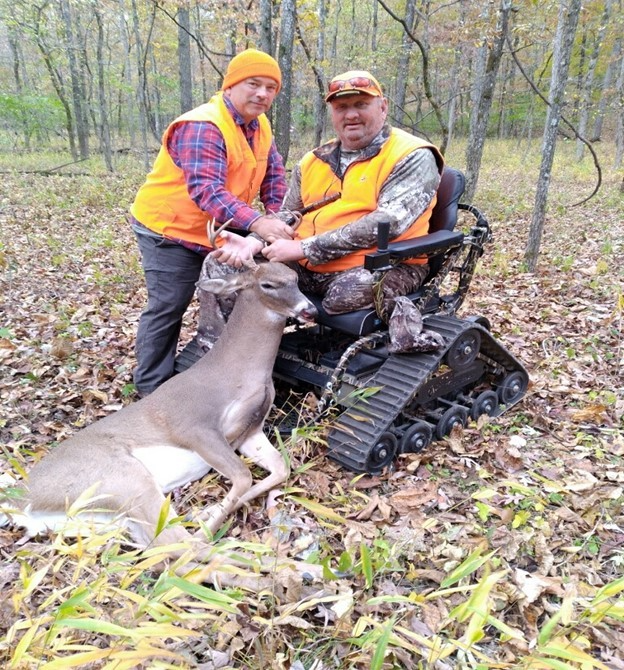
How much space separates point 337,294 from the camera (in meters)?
3.72

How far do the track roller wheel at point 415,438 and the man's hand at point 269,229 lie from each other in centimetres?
151

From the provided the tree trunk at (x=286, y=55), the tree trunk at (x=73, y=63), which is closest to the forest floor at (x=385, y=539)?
the tree trunk at (x=286, y=55)

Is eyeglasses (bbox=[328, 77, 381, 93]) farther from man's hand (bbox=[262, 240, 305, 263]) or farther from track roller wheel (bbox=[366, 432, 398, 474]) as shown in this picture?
track roller wheel (bbox=[366, 432, 398, 474])

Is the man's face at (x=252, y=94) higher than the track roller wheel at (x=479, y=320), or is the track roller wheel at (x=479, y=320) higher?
the man's face at (x=252, y=94)

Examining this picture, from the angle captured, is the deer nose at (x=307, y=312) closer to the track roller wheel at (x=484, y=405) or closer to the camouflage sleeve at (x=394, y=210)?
the camouflage sleeve at (x=394, y=210)

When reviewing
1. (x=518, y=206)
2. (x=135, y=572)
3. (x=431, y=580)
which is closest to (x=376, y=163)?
(x=431, y=580)

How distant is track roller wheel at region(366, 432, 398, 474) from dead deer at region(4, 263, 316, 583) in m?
0.50

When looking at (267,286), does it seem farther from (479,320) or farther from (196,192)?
(479,320)

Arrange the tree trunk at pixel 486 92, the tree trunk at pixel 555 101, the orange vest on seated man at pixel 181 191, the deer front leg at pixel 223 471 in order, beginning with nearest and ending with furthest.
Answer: the deer front leg at pixel 223 471
the orange vest on seated man at pixel 181 191
the tree trunk at pixel 555 101
the tree trunk at pixel 486 92

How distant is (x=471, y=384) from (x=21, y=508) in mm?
3002

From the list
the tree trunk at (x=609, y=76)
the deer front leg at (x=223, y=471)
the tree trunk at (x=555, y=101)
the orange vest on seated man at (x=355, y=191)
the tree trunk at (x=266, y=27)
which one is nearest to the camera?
the deer front leg at (x=223, y=471)

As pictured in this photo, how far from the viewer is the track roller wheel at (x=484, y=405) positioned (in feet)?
13.0

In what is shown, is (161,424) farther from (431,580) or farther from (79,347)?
(79,347)

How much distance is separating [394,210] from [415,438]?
1451 mm
